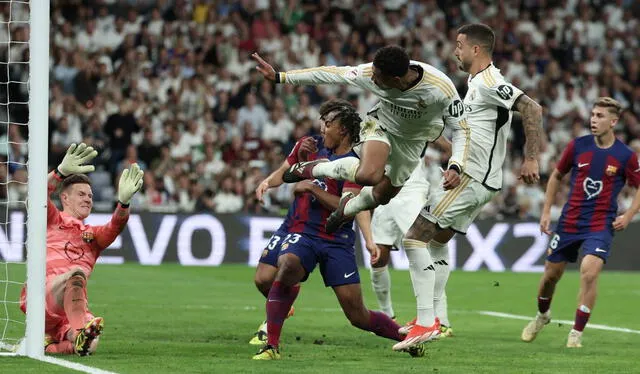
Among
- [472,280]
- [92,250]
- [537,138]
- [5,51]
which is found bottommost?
[472,280]

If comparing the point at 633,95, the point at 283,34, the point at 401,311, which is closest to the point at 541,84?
the point at 633,95

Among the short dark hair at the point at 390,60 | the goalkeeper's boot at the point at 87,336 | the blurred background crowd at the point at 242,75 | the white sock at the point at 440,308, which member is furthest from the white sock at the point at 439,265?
the blurred background crowd at the point at 242,75

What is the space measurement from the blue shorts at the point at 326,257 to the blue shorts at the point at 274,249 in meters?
0.36

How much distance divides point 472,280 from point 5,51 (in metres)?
9.99

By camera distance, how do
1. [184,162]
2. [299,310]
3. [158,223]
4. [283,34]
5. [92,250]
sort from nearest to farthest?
[92,250] < [299,310] < [158,223] < [184,162] < [283,34]

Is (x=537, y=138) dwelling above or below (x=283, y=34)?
below

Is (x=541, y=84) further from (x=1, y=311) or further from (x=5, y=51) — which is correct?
(x=1, y=311)

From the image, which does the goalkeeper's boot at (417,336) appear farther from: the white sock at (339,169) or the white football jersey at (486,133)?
the white football jersey at (486,133)

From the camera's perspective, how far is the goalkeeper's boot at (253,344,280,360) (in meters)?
8.68

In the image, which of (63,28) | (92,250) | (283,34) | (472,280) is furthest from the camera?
(283,34)

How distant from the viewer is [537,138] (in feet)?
30.9

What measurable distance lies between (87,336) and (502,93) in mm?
3998

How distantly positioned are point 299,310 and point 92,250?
502 centimetres

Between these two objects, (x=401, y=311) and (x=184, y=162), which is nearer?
(x=401, y=311)
